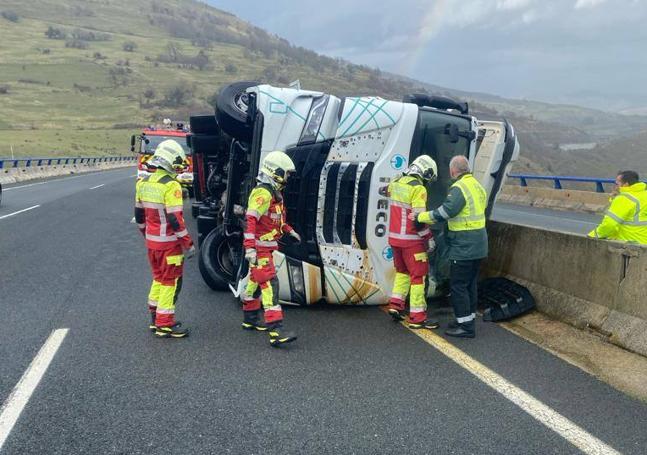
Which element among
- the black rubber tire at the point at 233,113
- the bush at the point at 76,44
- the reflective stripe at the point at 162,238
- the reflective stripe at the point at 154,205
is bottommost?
the reflective stripe at the point at 162,238

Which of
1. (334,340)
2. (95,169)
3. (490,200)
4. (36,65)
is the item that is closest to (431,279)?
(490,200)

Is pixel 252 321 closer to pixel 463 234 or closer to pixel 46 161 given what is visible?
pixel 463 234

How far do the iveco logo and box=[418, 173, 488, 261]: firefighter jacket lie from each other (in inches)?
26.4

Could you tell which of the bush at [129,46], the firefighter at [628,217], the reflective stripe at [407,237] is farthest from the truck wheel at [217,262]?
the bush at [129,46]

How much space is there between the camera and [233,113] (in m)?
6.36

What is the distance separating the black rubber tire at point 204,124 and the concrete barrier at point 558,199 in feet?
43.2

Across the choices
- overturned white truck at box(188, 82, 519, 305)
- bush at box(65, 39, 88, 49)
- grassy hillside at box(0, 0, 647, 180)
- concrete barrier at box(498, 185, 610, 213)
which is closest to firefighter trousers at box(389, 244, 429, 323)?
overturned white truck at box(188, 82, 519, 305)

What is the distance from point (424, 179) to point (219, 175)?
431 cm

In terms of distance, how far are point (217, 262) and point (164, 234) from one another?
1.88 meters

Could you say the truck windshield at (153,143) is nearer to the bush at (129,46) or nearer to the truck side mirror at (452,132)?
the truck side mirror at (452,132)

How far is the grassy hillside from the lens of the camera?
240 feet


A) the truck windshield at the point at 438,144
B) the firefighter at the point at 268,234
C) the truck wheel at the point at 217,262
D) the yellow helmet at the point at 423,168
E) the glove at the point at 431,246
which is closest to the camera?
the firefighter at the point at 268,234

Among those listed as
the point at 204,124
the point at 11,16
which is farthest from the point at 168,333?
the point at 11,16

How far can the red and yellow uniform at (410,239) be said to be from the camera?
A: 5.63 m
